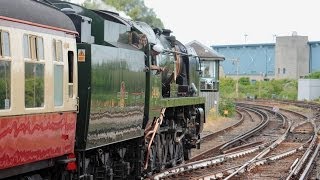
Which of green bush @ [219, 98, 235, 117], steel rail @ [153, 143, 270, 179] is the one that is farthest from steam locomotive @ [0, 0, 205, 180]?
green bush @ [219, 98, 235, 117]

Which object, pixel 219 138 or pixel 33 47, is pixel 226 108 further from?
pixel 33 47

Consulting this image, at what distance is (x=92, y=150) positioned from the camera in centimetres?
1005

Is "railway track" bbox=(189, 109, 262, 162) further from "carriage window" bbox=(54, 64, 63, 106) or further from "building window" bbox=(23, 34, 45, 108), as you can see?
"building window" bbox=(23, 34, 45, 108)

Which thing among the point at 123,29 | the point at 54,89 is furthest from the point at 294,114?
the point at 54,89

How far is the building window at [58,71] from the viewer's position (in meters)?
7.87

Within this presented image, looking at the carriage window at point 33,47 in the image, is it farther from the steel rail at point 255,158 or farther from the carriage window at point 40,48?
the steel rail at point 255,158

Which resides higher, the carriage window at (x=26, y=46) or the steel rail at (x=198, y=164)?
the carriage window at (x=26, y=46)

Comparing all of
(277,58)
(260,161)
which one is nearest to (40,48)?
(260,161)

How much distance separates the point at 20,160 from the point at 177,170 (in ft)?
23.4

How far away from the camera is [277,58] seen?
320ft

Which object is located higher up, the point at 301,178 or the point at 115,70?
the point at 115,70

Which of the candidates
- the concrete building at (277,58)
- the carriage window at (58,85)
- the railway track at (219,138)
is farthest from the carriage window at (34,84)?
the concrete building at (277,58)

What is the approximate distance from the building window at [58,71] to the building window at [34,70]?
0.33 m

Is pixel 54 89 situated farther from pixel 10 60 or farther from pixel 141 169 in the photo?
pixel 141 169
